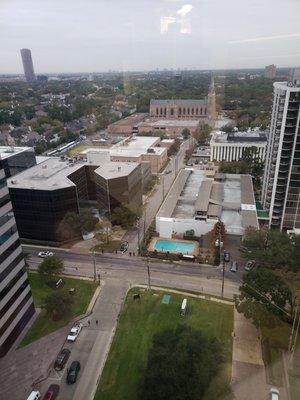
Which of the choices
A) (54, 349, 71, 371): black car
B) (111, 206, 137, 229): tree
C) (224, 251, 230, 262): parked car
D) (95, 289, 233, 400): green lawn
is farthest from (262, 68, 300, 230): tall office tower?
(54, 349, 71, 371): black car

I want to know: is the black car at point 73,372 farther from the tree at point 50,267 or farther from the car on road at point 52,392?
the tree at point 50,267

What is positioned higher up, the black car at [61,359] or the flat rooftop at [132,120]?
the flat rooftop at [132,120]

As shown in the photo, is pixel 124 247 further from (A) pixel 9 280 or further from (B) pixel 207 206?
(A) pixel 9 280

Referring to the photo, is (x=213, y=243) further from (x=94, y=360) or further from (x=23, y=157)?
(x=23, y=157)

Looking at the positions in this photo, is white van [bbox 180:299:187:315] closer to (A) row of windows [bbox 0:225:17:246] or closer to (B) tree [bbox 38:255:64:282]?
(B) tree [bbox 38:255:64:282]

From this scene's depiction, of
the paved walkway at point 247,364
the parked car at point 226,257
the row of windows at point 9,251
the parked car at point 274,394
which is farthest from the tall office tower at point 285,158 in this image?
the row of windows at point 9,251

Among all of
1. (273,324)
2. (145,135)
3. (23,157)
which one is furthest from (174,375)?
(145,135)
